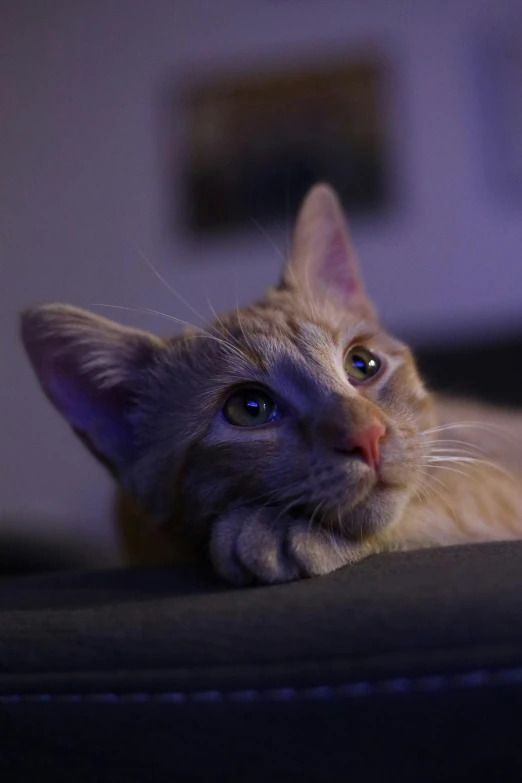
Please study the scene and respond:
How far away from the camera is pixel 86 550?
1.82 m

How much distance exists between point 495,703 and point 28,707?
399 mm

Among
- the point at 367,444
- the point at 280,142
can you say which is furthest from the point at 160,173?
the point at 367,444

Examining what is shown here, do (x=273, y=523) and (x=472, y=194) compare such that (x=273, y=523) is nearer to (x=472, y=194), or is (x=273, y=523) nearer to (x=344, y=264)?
(x=344, y=264)

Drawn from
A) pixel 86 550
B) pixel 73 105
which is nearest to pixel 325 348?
pixel 86 550

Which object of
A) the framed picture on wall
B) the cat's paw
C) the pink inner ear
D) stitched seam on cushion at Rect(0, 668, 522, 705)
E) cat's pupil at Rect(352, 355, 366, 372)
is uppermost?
the framed picture on wall

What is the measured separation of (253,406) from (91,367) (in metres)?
0.28

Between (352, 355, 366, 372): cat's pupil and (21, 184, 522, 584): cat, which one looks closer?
(21, 184, 522, 584): cat

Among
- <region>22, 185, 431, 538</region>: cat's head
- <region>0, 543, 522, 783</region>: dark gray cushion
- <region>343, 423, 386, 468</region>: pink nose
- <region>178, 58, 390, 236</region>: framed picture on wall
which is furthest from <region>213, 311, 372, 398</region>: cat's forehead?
<region>178, 58, 390, 236</region>: framed picture on wall

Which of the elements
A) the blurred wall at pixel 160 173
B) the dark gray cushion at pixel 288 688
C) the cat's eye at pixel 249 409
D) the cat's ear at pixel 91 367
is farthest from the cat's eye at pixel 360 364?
the blurred wall at pixel 160 173

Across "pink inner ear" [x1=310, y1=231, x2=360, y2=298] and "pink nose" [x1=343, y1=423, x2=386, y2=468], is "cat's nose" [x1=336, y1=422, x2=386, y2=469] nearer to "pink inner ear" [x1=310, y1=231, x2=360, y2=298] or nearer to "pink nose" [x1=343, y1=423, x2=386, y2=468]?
"pink nose" [x1=343, y1=423, x2=386, y2=468]

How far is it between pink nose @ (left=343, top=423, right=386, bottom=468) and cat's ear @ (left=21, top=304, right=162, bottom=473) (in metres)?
0.42

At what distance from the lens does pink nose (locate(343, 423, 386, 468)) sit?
0.84 metres

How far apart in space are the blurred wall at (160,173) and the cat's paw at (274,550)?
197cm

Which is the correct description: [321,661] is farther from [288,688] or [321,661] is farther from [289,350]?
[289,350]
